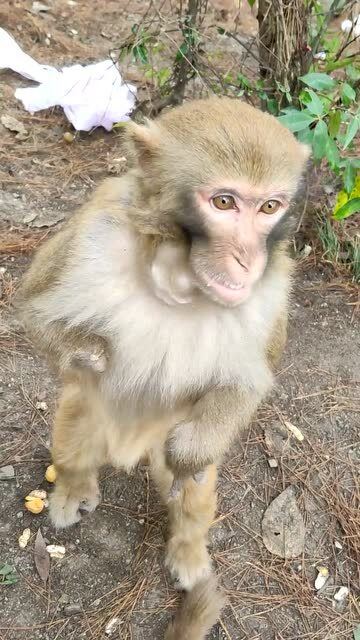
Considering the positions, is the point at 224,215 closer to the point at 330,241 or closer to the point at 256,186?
the point at 256,186

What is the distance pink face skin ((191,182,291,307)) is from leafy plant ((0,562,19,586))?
5.41 feet

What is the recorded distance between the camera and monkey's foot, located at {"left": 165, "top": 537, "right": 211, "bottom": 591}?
299cm

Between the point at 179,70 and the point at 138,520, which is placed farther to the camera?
the point at 179,70

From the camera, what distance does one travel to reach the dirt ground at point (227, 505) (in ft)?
9.64

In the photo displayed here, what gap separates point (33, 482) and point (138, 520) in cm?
50

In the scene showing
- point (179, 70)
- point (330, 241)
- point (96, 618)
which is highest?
point (179, 70)

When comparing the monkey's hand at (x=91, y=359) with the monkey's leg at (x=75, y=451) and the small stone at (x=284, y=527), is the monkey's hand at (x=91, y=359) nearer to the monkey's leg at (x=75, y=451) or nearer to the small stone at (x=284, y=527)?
the monkey's leg at (x=75, y=451)

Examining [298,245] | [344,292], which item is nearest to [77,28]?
[298,245]

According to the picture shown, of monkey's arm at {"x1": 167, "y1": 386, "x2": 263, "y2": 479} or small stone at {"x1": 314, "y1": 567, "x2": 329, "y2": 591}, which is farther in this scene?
small stone at {"x1": 314, "y1": 567, "x2": 329, "y2": 591}

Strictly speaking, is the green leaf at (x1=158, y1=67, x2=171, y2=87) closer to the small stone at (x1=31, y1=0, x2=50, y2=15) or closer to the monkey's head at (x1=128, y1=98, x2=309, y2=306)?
the small stone at (x1=31, y1=0, x2=50, y2=15)

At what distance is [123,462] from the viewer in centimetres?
273

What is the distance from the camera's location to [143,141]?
6.60 ft

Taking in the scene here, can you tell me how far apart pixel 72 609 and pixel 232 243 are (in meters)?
1.76

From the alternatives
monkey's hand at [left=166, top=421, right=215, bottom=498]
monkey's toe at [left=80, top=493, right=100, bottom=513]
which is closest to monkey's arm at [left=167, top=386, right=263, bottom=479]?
monkey's hand at [left=166, top=421, right=215, bottom=498]
